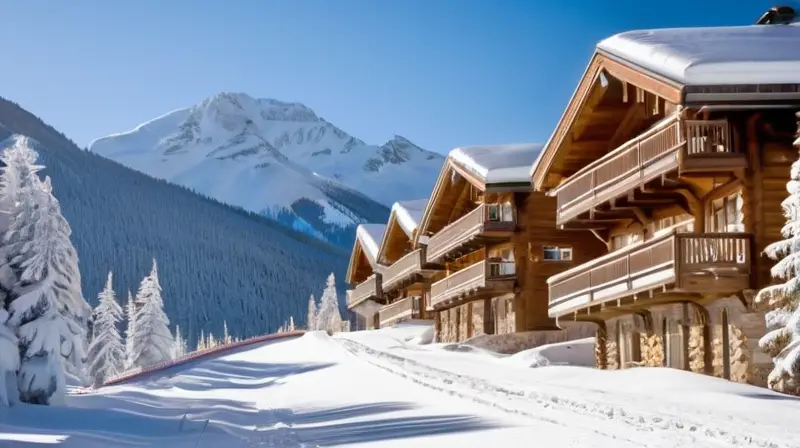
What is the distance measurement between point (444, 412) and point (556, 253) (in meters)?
24.9

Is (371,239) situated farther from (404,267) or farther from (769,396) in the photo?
(769,396)

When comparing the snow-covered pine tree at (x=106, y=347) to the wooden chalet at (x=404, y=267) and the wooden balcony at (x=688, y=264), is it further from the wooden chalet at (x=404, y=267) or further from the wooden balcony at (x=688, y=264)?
the wooden balcony at (x=688, y=264)

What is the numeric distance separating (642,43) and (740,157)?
429 cm

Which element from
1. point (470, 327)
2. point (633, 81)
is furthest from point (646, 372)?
point (470, 327)

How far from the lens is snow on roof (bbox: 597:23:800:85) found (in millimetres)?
21688

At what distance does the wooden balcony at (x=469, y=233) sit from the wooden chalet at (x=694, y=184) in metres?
12.3

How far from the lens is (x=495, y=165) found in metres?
42.0

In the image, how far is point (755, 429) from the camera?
46.8ft

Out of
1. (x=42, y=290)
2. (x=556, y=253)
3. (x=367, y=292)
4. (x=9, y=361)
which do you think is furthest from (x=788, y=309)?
(x=367, y=292)

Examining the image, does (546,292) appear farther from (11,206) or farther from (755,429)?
(755,429)

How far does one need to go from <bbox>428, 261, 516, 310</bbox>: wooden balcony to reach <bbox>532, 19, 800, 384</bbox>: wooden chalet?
40.4ft

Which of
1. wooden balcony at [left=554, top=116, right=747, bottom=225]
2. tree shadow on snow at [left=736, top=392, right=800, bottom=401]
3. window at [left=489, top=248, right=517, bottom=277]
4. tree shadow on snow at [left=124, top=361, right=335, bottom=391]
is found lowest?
tree shadow on snow at [left=124, top=361, right=335, bottom=391]

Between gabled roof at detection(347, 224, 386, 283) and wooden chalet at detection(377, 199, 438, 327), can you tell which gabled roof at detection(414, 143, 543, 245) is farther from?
gabled roof at detection(347, 224, 386, 283)

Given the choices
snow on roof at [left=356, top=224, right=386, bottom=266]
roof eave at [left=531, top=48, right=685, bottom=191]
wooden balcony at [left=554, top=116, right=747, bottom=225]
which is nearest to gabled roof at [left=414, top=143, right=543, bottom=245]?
roof eave at [left=531, top=48, right=685, bottom=191]
